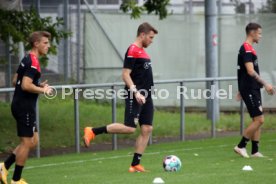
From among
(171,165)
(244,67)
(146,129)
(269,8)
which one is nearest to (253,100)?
(244,67)

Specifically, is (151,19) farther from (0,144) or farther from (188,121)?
(0,144)

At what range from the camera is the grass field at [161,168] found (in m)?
11.4

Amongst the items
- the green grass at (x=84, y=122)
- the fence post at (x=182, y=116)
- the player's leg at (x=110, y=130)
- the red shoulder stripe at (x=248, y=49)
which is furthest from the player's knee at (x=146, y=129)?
the fence post at (x=182, y=116)

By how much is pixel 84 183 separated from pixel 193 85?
8.58 m

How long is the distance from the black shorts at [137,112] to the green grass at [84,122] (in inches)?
217

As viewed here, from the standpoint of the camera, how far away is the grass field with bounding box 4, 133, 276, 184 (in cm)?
1137

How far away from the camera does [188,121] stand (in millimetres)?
20250

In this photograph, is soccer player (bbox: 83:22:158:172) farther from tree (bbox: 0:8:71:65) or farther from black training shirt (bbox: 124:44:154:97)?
tree (bbox: 0:8:71:65)

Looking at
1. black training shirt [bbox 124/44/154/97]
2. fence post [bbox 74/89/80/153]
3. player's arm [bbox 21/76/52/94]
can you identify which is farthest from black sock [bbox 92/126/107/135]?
fence post [bbox 74/89/80/153]

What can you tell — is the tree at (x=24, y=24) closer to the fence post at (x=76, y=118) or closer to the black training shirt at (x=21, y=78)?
the fence post at (x=76, y=118)

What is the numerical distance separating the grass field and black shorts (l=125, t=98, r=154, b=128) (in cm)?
69

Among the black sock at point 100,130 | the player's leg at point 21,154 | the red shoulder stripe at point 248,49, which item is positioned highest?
the red shoulder stripe at point 248,49

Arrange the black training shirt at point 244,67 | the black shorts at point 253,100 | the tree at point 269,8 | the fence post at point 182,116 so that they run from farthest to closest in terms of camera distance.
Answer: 1. the tree at point 269,8
2. the fence post at point 182,116
3. the black shorts at point 253,100
4. the black training shirt at point 244,67

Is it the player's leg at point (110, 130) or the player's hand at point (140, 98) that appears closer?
the player's hand at point (140, 98)
